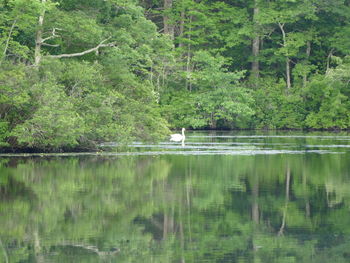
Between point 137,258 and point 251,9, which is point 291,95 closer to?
point 251,9

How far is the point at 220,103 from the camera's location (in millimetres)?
63594

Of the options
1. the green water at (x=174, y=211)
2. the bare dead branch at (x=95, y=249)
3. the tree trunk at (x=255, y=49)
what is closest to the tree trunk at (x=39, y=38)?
the green water at (x=174, y=211)

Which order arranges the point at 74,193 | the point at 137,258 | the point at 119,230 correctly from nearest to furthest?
the point at 137,258 < the point at 119,230 < the point at 74,193

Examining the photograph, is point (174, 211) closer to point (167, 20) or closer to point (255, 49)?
point (167, 20)

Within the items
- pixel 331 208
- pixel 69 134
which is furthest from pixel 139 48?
pixel 331 208

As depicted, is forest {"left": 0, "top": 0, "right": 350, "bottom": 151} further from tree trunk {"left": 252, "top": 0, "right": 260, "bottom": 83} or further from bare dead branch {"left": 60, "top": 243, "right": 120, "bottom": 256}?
bare dead branch {"left": 60, "top": 243, "right": 120, "bottom": 256}

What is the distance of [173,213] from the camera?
1512cm

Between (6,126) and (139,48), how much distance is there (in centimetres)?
1285

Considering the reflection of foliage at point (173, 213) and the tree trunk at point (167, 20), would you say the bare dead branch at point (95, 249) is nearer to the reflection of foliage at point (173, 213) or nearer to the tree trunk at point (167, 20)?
the reflection of foliage at point (173, 213)

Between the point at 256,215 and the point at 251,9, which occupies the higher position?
the point at 251,9

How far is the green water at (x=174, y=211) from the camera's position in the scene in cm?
1145

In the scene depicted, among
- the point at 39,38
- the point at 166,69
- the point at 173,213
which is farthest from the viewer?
the point at 166,69

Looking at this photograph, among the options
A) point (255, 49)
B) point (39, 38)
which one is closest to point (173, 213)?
point (39, 38)

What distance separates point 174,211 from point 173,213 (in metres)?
0.30
